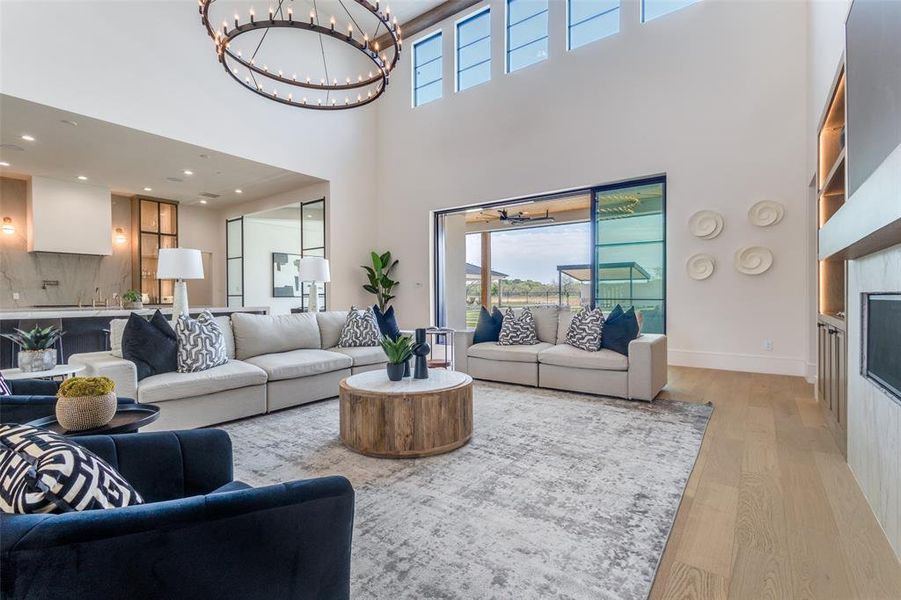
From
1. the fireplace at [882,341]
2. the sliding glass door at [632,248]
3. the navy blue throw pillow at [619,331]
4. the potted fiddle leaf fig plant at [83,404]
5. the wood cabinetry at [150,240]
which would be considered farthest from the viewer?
the wood cabinetry at [150,240]

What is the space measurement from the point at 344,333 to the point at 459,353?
1.32 m

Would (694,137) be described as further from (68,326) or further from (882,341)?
(68,326)

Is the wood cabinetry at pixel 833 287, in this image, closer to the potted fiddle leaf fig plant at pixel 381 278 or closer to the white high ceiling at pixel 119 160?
the potted fiddle leaf fig plant at pixel 381 278

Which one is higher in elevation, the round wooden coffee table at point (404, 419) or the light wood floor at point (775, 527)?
the round wooden coffee table at point (404, 419)

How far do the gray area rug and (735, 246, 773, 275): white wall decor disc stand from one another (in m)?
2.34

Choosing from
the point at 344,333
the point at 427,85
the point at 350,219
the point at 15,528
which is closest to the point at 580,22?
the point at 427,85

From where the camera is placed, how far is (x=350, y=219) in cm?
785

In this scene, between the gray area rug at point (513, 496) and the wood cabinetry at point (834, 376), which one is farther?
the wood cabinetry at point (834, 376)

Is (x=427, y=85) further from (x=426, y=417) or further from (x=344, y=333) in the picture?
(x=426, y=417)

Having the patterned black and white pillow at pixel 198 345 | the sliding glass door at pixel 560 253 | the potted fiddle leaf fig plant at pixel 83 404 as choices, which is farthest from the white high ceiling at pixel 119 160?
the potted fiddle leaf fig plant at pixel 83 404

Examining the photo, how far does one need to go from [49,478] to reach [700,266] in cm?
600

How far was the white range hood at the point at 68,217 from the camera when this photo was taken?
6.95 m

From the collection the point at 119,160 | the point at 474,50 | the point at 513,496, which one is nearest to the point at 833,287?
the point at 513,496

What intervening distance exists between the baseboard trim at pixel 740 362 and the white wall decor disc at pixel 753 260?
3.31ft
